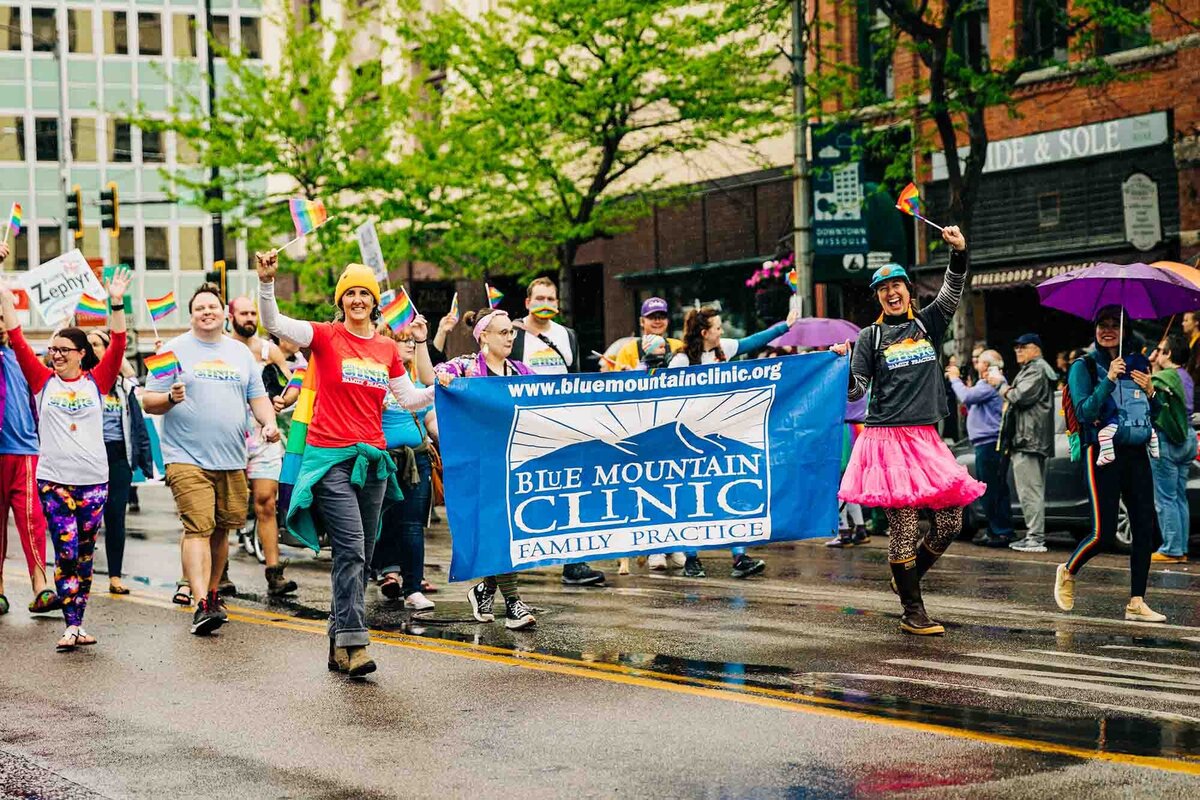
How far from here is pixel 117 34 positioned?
62125mm

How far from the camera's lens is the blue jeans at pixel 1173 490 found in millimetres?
14578

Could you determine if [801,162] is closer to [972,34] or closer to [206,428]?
[972,34]

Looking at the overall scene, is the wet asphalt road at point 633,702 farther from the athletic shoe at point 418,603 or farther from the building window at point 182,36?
the building window at point 182,36

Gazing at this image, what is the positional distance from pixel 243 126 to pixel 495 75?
8048mm

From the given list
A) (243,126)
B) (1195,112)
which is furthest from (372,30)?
(1195,112)

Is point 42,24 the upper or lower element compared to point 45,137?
upper

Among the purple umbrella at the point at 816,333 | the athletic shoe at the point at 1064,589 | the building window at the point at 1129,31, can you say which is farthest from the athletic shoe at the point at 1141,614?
the building window at the point at 1129,31

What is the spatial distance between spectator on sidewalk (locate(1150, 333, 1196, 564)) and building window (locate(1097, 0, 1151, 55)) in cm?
690

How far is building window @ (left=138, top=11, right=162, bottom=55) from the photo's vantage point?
204 ft

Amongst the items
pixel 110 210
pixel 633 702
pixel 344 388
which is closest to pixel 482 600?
pixel 344 388

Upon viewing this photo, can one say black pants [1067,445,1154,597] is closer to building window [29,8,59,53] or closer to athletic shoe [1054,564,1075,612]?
athletic shoe [1054,564,1075,612]

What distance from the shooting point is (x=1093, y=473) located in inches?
420

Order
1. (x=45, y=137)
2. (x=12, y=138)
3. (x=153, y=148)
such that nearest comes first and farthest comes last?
(x=12, y=138) → (x=45, y=137) → (x=153, y=148)

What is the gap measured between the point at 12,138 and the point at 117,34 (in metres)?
5.14
